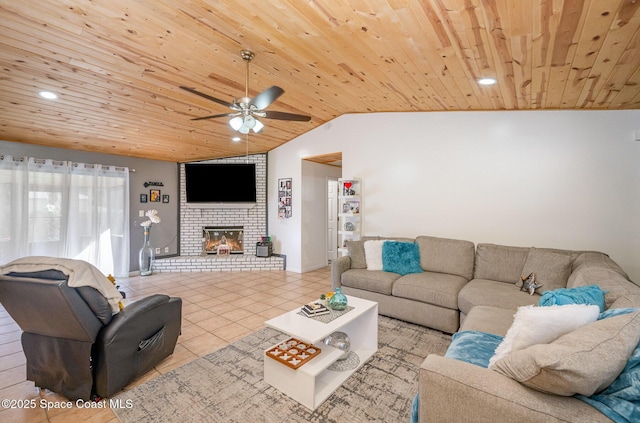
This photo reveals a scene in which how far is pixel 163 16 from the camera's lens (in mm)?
2025

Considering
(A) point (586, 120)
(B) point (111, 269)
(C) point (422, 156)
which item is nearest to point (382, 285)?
(C) point (422, 156)

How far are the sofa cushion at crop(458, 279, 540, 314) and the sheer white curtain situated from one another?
5711mm

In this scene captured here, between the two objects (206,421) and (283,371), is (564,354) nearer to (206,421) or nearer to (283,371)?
(283,371)

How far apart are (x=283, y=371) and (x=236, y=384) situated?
0.42 m

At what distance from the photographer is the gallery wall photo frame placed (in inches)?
234

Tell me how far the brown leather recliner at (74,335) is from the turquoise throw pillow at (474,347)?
2175 mm

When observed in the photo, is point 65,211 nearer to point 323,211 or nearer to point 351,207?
point 323,211

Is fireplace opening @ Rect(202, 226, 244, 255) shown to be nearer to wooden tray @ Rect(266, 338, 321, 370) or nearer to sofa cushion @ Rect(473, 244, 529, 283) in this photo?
wooden tray @ Rect(266, 338, 321, 370)

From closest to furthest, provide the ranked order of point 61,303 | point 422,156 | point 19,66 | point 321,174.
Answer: point 61,303 → point 19,66 → point 422,156 → point 321,174

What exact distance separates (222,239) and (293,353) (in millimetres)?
4783

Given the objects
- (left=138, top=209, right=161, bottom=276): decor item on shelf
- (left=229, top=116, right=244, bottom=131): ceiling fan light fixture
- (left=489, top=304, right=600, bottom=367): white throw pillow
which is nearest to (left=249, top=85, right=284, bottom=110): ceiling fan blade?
(left=229, top=116, right=244, bottom=131): ceiling fan light fixture

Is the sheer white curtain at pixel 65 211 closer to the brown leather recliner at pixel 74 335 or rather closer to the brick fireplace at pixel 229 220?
the brick fireplace at pixel 229 220

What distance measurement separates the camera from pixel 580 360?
3.38 feet

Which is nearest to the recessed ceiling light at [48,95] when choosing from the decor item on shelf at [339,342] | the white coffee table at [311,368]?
the white coffee table at [311,368]
